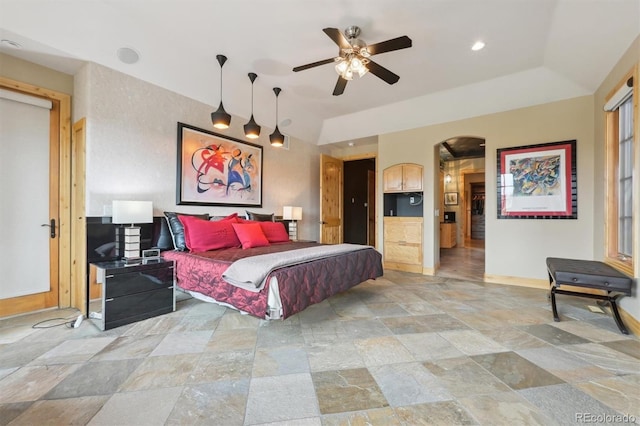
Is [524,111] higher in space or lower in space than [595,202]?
higher

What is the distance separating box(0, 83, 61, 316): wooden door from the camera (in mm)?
2557

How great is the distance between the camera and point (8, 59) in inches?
98.8

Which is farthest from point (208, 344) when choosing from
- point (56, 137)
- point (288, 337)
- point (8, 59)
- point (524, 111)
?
point (524, 111)

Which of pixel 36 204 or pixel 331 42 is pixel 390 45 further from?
pixel 36 204

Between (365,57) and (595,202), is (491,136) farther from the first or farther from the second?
(365,57)

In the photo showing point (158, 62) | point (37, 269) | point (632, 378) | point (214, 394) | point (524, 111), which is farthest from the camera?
point (524, 111)

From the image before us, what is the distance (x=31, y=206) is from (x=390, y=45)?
13.2ft

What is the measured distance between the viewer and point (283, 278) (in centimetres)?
210

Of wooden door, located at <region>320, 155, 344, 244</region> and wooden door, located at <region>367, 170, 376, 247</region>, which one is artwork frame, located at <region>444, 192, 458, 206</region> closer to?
wooden door, located at <region>367, 170, 376, 247</region>

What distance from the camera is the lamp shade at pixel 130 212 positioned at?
256 centimetres

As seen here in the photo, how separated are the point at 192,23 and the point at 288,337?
3.24 m

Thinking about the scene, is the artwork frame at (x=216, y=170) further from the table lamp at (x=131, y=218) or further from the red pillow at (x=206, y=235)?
the table lamp at (x=131, y=218)

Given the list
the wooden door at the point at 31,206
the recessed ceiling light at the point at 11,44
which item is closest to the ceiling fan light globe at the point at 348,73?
the recessed ceiling light at the point at 11,44

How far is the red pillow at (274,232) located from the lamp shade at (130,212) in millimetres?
1473
